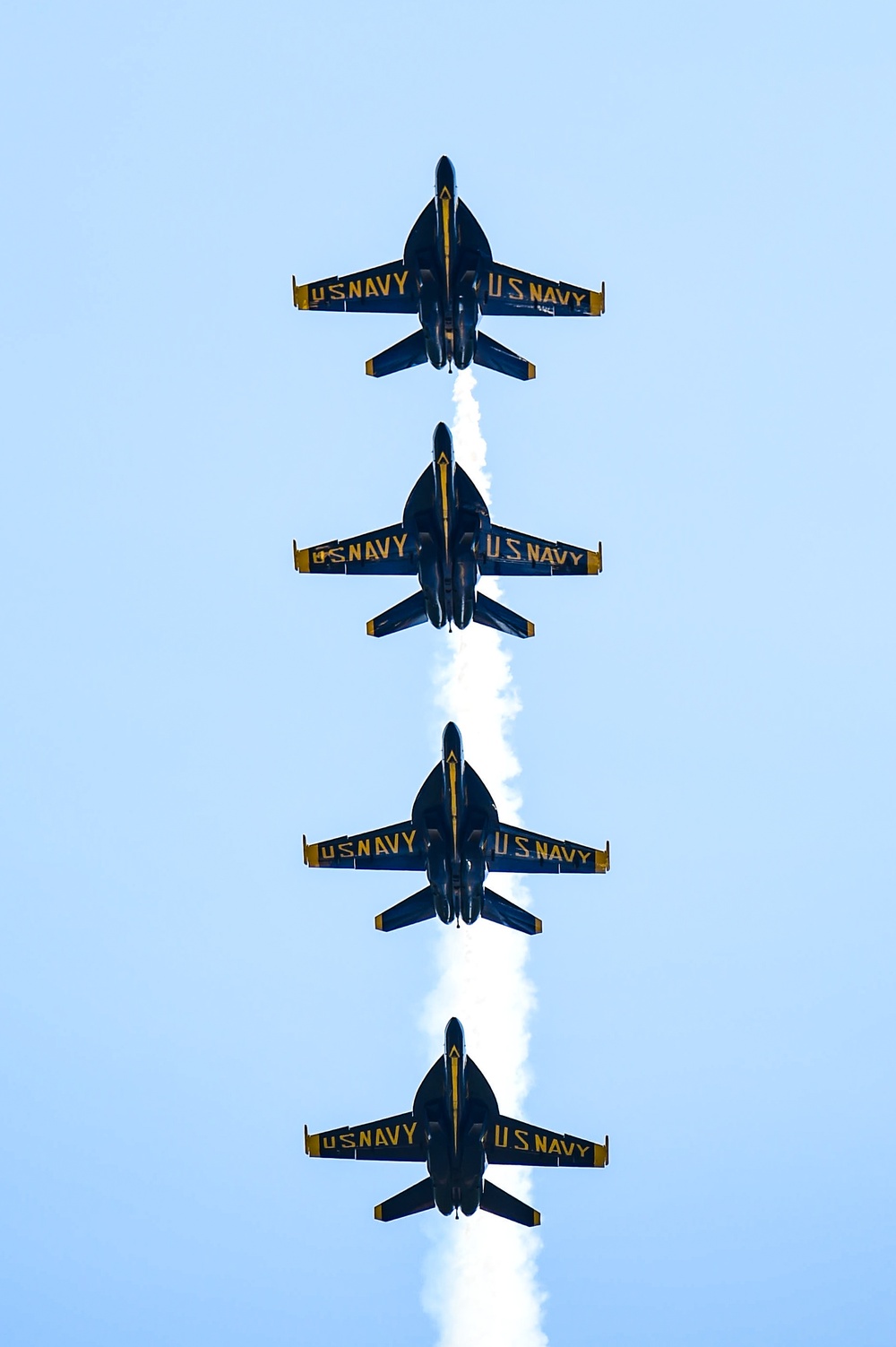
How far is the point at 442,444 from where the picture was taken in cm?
8025

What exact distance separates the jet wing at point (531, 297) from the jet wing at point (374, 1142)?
1059 inches

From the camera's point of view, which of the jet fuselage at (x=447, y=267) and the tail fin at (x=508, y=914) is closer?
the jet fuselage at (x=447, y=267)

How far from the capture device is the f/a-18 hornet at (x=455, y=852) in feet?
267

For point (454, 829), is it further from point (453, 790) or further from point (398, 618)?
point (398, 618)

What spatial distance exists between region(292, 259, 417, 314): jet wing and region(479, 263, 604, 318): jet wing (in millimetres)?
2568

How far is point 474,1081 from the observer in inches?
3196

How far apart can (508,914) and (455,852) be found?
518 centimetres

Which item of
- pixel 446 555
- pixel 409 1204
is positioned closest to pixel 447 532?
pixel 446 555

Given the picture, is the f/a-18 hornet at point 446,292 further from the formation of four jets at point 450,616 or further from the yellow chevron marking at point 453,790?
the yellow chevron marking at point 453,790

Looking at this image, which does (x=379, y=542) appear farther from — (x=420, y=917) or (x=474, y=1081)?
(x=474, y=1081)

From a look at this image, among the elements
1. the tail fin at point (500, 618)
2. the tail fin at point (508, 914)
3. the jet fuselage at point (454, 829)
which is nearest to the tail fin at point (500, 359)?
A: the tail fin at point (500, 618)

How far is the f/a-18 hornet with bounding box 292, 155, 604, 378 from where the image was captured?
261ft

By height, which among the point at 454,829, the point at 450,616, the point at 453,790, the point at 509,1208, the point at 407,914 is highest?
the point at 450,616

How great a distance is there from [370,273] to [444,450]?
6.65 m
